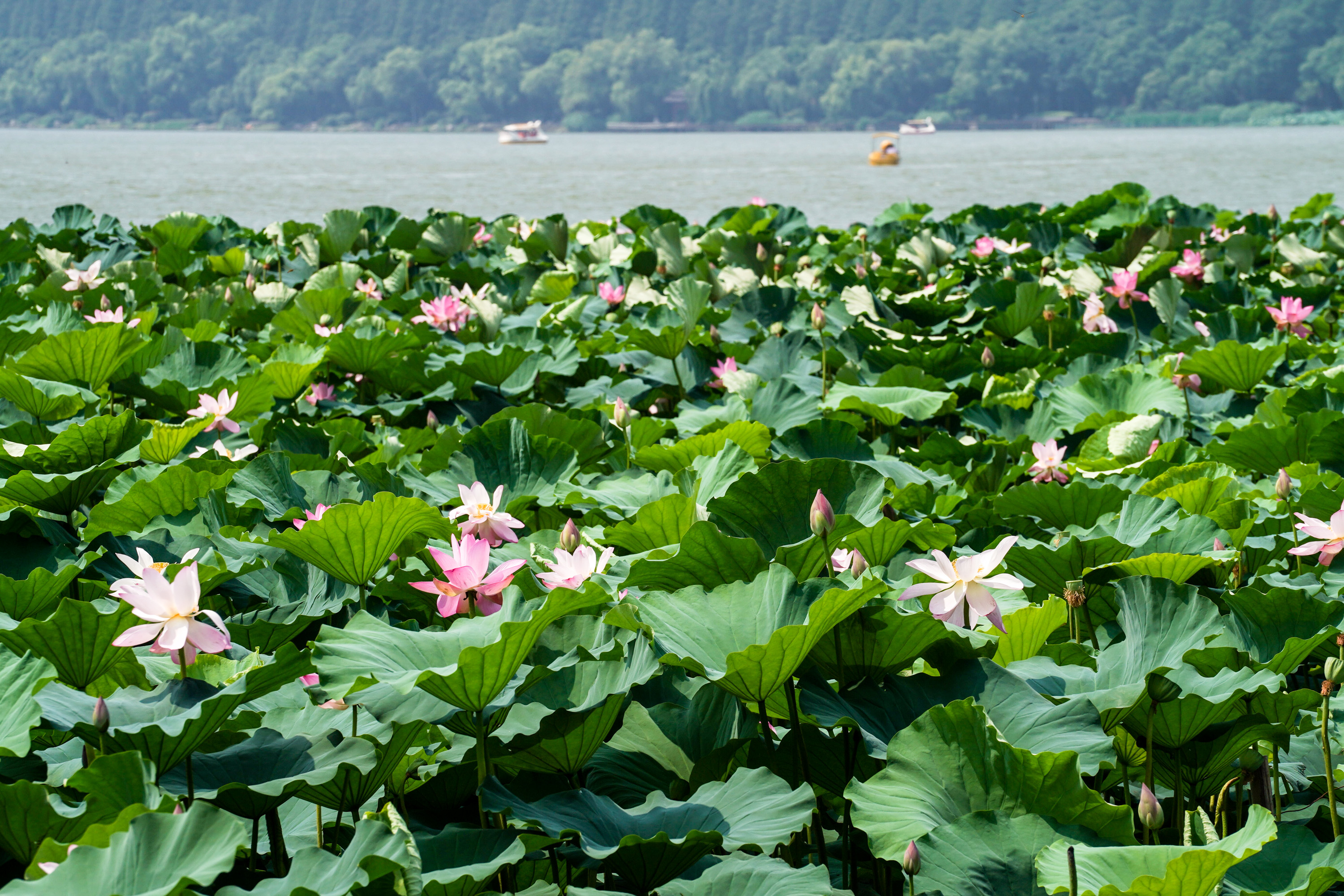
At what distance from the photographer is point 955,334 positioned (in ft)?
13.4

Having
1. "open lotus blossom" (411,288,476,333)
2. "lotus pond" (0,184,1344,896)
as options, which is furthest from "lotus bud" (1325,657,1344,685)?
"open lotus blossom" (411,288,476,333)

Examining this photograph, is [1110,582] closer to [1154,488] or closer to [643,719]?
[1154,488]

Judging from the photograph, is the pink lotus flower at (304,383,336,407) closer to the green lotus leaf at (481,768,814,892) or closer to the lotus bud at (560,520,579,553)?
the lotus bud at (560,520,579,553)

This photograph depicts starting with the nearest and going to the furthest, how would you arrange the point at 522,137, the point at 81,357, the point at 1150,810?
the point at 1150,810 → the point at 81,357 → the point at 522,137

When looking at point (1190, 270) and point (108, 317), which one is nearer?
point (108, 317)

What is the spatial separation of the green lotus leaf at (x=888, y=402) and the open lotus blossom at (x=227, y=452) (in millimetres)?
1286

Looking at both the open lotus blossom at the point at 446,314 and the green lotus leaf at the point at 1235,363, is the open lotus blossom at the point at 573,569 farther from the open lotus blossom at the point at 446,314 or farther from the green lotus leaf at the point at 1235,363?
the open lotus blossom at the point at 446,314

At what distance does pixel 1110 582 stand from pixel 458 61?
103m

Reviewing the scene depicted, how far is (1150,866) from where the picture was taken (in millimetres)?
1006

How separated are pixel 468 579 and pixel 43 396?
1556mm

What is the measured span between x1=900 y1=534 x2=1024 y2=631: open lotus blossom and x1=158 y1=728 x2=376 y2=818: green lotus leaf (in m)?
0.66

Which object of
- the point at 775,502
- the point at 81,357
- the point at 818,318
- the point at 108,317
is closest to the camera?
the point at 775,502

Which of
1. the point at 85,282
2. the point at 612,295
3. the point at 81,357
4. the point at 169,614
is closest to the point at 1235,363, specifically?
the point at 612,295

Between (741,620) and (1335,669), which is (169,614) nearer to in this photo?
(741,620)
